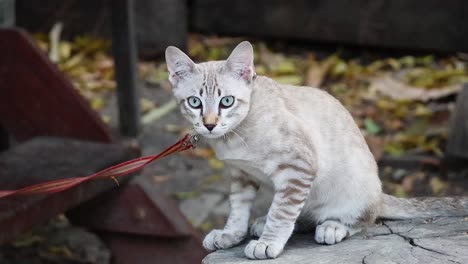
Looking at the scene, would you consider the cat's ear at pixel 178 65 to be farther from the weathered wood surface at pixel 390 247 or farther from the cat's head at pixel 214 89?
the weathered wood surface at pixel 390 247

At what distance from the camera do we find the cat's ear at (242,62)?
2.88m

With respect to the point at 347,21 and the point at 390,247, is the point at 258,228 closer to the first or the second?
the point at 390,247

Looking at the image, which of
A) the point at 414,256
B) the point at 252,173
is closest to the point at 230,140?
the point at 252,173

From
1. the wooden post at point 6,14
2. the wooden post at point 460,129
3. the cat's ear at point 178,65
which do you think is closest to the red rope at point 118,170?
the cat's ear at point 178,65

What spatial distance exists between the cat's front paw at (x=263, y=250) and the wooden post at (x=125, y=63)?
3.47m

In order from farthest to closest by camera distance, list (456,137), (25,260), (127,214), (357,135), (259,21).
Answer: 1. (259,21)
2. (456,137)
3. (25,260)
4. (127,214)
5. (357,135)

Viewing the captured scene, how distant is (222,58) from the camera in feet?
25.7

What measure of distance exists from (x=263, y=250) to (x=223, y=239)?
25cm

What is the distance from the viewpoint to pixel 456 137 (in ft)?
18.7

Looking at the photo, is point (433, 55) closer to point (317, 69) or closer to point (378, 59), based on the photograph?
point (378, 59)

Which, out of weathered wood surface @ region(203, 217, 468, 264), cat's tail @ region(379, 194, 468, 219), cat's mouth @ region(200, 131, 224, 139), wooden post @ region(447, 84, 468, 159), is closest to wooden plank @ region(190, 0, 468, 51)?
wooden post @ region(447, 84, 468, 159)

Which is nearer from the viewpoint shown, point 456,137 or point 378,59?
point 456,137

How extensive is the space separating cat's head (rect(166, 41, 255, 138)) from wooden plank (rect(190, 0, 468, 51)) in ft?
16.9

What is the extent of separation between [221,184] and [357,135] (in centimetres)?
286
